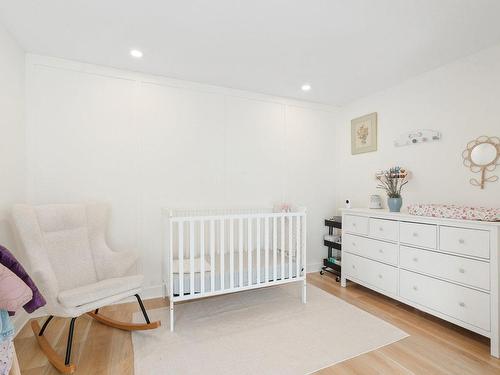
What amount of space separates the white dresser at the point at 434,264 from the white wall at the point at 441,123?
1.69 feet

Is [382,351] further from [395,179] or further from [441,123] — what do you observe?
[441,123]

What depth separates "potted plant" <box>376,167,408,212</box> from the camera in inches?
108

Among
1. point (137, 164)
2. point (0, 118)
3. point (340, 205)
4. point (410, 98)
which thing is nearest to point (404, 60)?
point (410, 98)

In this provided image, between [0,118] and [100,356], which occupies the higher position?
[0,118]

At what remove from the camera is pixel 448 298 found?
2109 millimetres

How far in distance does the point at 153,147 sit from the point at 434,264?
294cm

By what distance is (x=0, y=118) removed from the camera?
1.93 m

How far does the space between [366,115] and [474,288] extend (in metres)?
2.31

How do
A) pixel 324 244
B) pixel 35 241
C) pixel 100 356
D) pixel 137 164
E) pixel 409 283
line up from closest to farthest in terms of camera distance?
pixel 100 356 < pixel 35 241 < pixel 409 283 < pixel 137 164 < pixel 324 244

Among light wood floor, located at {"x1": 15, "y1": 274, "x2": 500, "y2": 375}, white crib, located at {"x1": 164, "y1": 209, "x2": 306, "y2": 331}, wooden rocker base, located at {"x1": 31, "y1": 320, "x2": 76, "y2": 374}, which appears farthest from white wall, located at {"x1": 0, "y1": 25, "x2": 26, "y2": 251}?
white crib, located at {"x1": 164, "y1": 209, "x2": 306, "y2": 331}

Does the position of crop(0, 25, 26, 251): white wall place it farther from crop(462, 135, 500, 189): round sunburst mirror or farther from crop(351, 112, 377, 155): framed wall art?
crop(462, 135, 500, 189): round sunburst mirror

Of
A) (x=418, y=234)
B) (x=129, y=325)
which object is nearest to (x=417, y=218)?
(x=418, y=234)

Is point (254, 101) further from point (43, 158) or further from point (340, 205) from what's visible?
point (43, 158)

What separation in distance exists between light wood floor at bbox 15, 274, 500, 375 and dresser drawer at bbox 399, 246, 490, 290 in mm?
456
